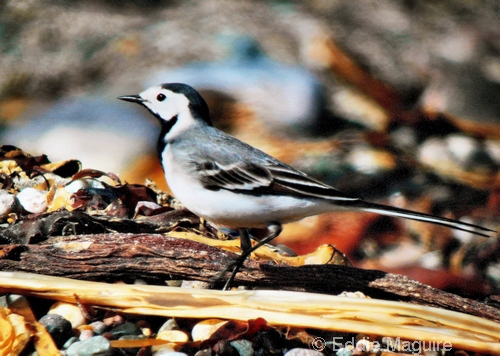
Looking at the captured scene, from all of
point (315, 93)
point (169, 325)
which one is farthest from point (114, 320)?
point (315, 93)

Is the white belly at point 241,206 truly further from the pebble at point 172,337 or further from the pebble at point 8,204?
the pebble at point 8,204

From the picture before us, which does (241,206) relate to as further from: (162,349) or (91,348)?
(91,348)

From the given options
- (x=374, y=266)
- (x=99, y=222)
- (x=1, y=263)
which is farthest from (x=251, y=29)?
(x=1, y=263)

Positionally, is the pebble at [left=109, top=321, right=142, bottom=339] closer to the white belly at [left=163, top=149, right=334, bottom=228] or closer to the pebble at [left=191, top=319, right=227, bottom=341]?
the pebble at [left=191, top=319, right=227, bottom=341]

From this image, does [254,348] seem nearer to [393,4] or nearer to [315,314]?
[315,314]

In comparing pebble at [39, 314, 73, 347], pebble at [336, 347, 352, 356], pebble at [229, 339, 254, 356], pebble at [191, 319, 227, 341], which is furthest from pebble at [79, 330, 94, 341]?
pebble at [336, 347, 352, 356]

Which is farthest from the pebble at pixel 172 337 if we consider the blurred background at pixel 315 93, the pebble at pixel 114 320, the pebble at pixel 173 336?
the blurred background at pixel 315 93
